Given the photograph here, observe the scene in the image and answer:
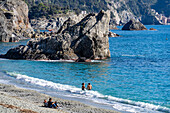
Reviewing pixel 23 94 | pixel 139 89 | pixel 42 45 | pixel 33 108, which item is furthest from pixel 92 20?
pixel 33 108

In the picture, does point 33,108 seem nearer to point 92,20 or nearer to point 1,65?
point 1,65

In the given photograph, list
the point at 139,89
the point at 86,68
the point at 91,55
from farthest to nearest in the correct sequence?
1. the point at 91,55
2. the point at 86,68
3. the point at 139,89

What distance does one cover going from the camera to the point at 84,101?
91.3 feet

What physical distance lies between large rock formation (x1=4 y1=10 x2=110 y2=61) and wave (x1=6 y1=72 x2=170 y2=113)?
671 inches

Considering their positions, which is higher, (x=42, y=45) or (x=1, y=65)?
(x=42, y=45)

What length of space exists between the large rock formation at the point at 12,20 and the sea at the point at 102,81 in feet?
163

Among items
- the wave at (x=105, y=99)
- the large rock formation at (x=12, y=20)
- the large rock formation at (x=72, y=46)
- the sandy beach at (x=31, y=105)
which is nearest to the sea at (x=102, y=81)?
the wave at (x=105, y=99)

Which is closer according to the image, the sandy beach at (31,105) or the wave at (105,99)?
the sandy beach at (31,105)

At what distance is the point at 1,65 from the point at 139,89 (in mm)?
27395

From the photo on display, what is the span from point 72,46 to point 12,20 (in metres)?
73.3

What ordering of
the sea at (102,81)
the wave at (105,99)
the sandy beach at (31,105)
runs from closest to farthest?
1. the sandy beach at (31,105)
2. the wave at (105,99)
3. the sea at (102,81)

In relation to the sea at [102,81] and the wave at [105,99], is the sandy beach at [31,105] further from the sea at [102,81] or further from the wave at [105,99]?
the wave at [105,99]

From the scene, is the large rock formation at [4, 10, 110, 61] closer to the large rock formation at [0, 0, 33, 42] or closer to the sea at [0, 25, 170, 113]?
Answer: the sea at [0, 25, 170, 113]

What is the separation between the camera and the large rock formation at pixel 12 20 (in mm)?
101900
